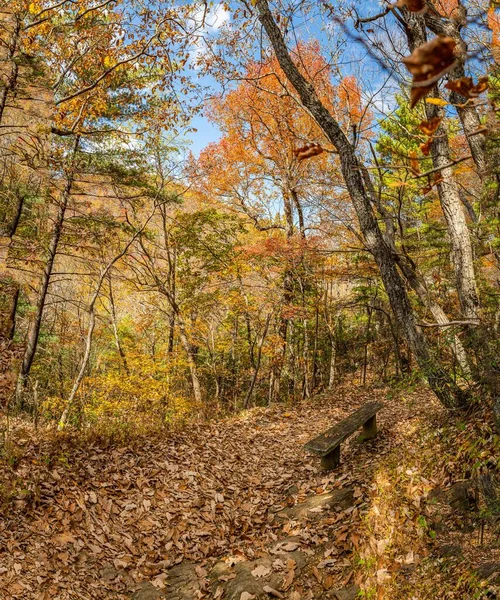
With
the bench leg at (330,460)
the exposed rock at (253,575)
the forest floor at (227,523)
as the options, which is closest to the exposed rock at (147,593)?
the forest floor at (227,523)

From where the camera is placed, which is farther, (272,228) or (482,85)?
(272,228)

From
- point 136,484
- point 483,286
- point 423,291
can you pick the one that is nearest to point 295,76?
point 423,291

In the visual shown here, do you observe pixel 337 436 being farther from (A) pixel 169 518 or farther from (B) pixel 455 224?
(B) pixel 455 224

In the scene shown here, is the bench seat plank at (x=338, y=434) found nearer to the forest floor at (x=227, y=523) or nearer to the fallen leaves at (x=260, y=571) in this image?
the forest floor at (x=227, y=523)

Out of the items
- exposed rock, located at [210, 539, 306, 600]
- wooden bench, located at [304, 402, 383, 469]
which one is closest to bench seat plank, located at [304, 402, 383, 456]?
wooden bench, located at [304, 402, 383, 469]

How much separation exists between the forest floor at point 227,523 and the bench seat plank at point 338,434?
45cm

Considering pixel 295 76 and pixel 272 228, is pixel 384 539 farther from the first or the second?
pixel 272 228

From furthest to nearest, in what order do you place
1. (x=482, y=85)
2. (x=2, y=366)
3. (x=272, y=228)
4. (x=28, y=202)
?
(x=272, y=228) < (x=28, y=202) < (x=2, y=366) < (x=482, y=85)

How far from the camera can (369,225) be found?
17.4 feet

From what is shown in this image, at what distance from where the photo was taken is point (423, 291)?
5.49m

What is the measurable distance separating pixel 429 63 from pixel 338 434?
5.87m

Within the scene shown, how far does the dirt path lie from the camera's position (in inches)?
158

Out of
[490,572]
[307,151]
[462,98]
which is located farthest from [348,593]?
[462,98]

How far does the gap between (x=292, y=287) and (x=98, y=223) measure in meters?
6.32
